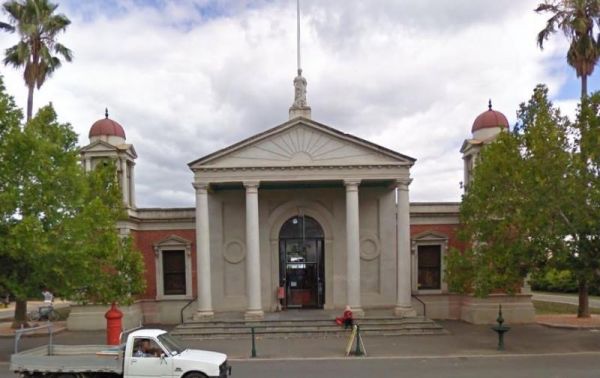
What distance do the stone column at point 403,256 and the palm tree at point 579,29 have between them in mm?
9342

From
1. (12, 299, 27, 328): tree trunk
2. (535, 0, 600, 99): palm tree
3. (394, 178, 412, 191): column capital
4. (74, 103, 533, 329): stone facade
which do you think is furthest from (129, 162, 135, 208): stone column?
(535, 0, 600, 99): palm tree

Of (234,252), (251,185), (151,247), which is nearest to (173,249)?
(151,247)

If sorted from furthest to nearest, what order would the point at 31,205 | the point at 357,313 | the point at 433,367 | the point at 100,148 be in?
1. the point at 100,148
2. the point at 357,313
3. the point at 31,205
4. the point at 433,367

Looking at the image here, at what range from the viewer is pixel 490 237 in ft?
59.5

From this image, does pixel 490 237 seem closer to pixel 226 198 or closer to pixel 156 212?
pixel 226 198

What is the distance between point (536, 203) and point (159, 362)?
479 inches

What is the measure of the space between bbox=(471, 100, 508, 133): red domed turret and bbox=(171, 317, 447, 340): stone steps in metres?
10.00

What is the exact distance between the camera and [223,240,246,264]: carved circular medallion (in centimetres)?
2538

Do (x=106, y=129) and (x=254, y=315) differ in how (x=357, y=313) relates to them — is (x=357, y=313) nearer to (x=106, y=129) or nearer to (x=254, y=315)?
(x=254, y=315)

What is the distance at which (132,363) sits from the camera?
11414 millimetres

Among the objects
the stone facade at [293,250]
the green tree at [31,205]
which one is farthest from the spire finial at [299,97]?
the green tree at [31,205]

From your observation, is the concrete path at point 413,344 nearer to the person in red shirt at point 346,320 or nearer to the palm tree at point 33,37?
the person in red shirt at point 346,320

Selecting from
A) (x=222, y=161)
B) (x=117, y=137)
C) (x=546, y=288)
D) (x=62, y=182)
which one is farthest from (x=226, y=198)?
(x=546, y=288)

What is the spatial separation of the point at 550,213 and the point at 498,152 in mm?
2845
